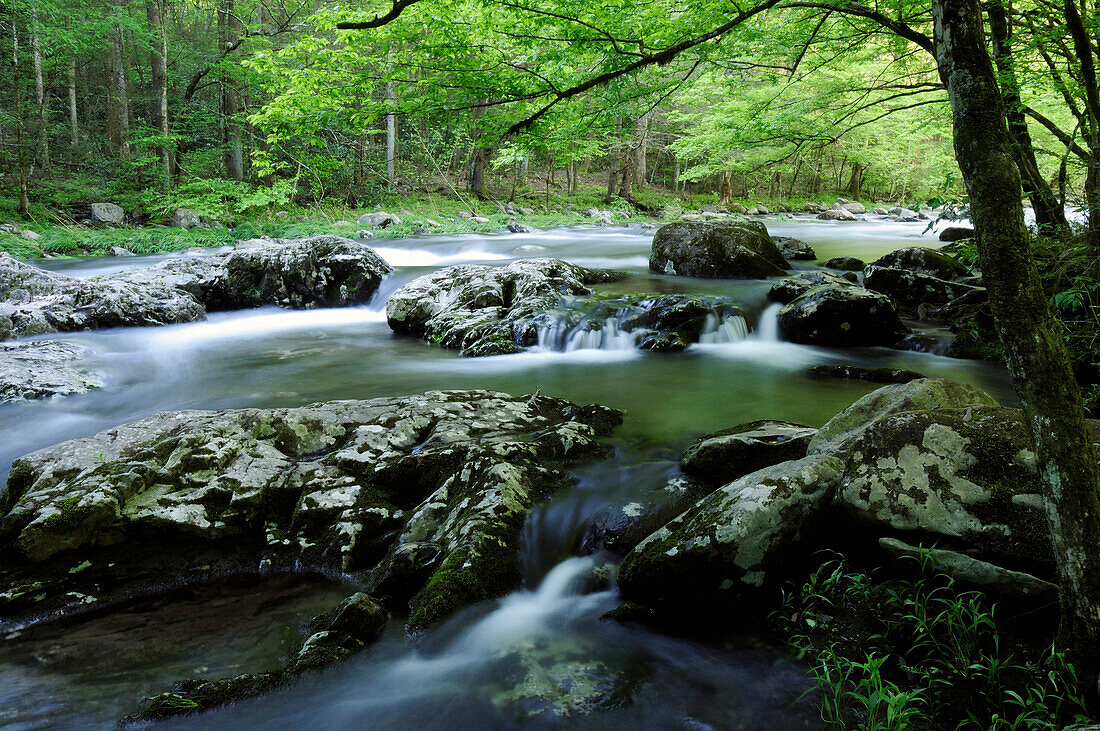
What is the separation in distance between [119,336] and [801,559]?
417 inches

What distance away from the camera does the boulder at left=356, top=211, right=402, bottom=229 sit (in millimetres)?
21641

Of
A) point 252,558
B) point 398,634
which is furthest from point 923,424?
point 252,558

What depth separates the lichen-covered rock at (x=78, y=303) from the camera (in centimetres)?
924

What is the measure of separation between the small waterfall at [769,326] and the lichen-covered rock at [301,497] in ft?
18.3

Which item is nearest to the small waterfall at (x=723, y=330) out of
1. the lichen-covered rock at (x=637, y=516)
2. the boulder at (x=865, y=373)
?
the boulder at (x=865, y=373)

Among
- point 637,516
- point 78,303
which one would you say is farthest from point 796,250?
point 78,303

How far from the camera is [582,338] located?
887cm

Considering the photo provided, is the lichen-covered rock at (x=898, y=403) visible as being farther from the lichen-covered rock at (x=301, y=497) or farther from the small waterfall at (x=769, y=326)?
the small waterfall at (x=769, y=326)

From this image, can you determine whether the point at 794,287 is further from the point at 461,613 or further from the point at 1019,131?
the point at 461,613

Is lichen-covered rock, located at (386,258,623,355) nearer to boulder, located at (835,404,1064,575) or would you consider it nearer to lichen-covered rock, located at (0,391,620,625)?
lichen-covered rock, located at (0,391,620,625)

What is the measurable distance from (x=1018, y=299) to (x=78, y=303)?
41.0 ft

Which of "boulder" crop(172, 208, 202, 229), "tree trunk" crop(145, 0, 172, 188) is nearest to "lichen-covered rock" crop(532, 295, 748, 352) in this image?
"boulder" crop(172, 208, 202, 229)

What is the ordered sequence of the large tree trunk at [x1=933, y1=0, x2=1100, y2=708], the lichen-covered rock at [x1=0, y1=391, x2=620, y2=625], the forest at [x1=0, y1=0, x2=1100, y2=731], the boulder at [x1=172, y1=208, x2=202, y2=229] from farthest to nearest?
1. the boulder at [x1=172, y1=208, x2=202, y2=229]
2. the lichen-covered rock at [x1=0, y1=391, x2=620, y2=625]
3. the forest at [x1=0, y1=0, x2=1100, y2=731]
4. the large tree trunk at [x1=933, y1=0, x2=1100, y2=708]

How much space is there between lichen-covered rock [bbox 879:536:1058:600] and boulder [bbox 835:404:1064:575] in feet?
0.28
